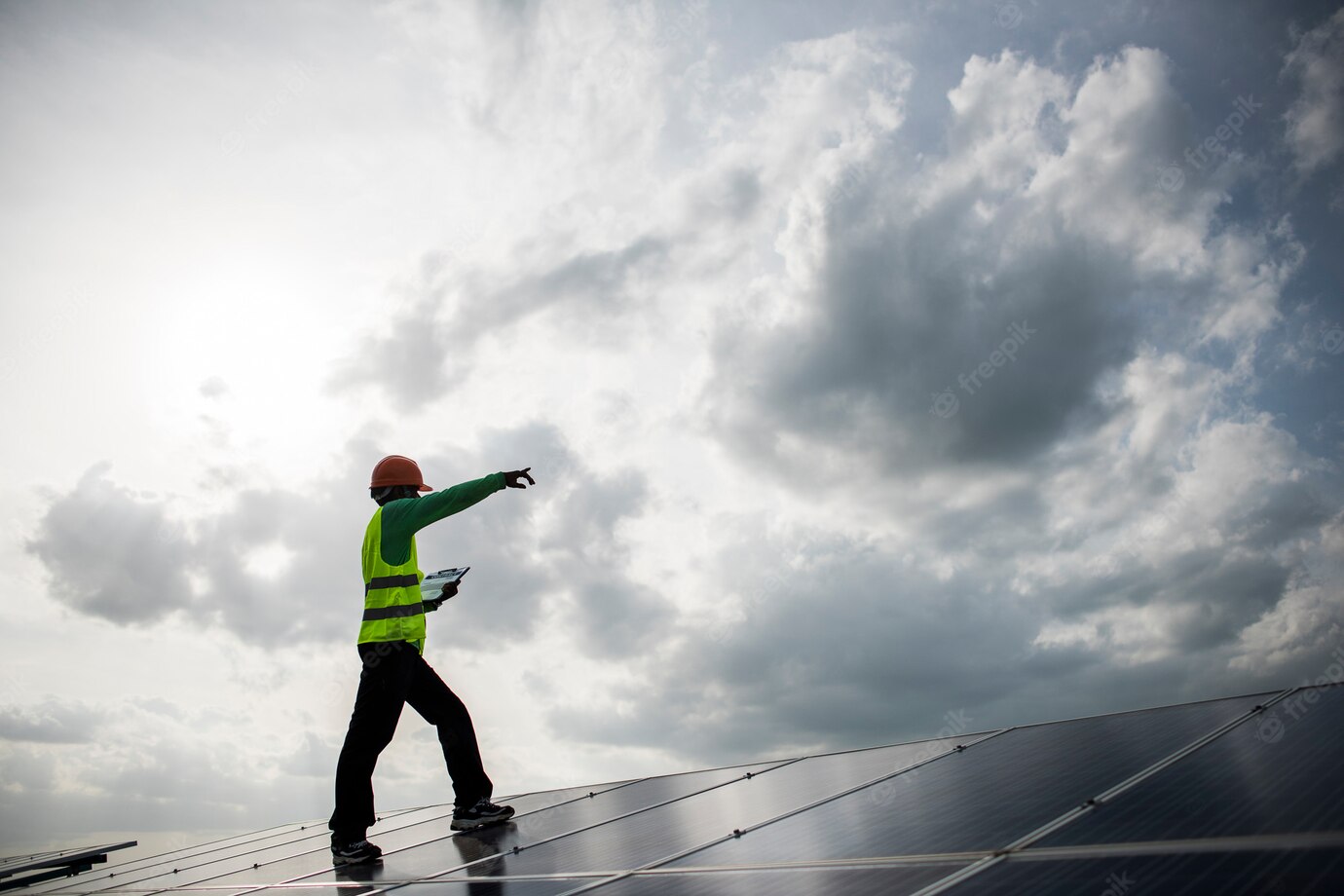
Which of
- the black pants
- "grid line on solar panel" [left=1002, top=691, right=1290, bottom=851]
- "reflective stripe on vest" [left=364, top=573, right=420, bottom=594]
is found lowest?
"grid line on solar panel" [left=1002, top=691, right=1290, bottom=851]

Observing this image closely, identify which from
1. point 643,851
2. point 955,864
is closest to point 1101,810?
point 955,864

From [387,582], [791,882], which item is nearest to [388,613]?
[387,582]

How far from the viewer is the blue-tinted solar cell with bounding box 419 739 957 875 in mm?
4527

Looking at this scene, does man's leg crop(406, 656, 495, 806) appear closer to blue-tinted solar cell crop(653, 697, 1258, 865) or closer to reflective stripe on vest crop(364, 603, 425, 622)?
reflective stripe on vest crop(364, 603, 425, 622)

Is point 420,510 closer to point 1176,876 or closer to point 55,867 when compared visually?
point 55,867

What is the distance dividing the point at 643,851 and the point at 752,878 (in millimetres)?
1305

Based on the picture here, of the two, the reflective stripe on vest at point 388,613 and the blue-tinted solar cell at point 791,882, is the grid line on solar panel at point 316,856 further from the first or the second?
the blue-tinted solar cell at point 791,882

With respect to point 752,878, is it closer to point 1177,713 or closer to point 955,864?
point 955,864

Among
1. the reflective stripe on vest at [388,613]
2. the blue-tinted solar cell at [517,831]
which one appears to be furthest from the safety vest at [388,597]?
the blue-tinted solar cell at [517,831]

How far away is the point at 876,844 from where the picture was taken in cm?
353

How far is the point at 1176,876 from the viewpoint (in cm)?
235

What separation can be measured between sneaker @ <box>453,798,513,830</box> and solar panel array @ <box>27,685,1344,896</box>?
0.16 m

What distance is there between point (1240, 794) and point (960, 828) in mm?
1016

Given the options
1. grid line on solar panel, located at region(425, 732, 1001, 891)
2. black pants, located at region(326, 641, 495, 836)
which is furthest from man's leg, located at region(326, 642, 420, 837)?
grid line on solar panel, located at region(425, 732, 1001, 891)
